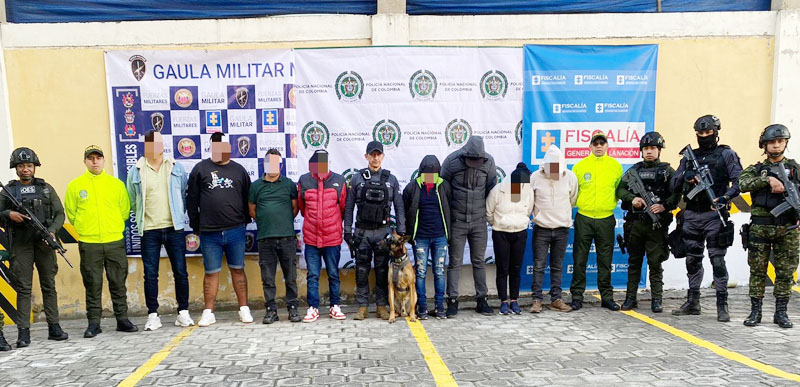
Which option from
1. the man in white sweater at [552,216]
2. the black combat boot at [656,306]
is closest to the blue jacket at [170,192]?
the man in white sweater at [552,216]

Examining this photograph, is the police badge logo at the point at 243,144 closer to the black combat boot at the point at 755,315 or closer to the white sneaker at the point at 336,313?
the white sneaker at the point at 336,313

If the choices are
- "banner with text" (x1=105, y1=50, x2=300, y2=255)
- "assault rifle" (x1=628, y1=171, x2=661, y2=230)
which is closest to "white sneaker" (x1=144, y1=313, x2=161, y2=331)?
"banner with text" (x1=105, y1=50, x2=300, y2=255)

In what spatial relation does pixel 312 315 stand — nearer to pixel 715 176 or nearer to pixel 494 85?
pixel 494 85

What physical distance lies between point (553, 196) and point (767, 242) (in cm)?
224

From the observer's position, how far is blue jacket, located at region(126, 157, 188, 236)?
5820 mm

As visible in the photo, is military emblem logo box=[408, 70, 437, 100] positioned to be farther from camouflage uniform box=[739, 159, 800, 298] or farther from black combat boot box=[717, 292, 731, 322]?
black combat boot box=[717, 292, 731, 322]

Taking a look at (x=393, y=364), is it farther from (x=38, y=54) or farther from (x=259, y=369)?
(x=38, y=54)

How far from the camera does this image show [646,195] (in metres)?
5.91

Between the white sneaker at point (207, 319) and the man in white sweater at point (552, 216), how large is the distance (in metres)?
3.89

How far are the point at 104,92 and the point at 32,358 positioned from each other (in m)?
→ 3.38

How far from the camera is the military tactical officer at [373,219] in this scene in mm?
5809

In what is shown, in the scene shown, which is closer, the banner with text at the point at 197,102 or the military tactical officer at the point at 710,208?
the military tactical officer at the point at 710,208

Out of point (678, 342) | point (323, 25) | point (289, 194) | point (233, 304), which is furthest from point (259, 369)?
point (323, 25)

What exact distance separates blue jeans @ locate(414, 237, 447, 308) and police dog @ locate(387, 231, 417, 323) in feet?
0.43
